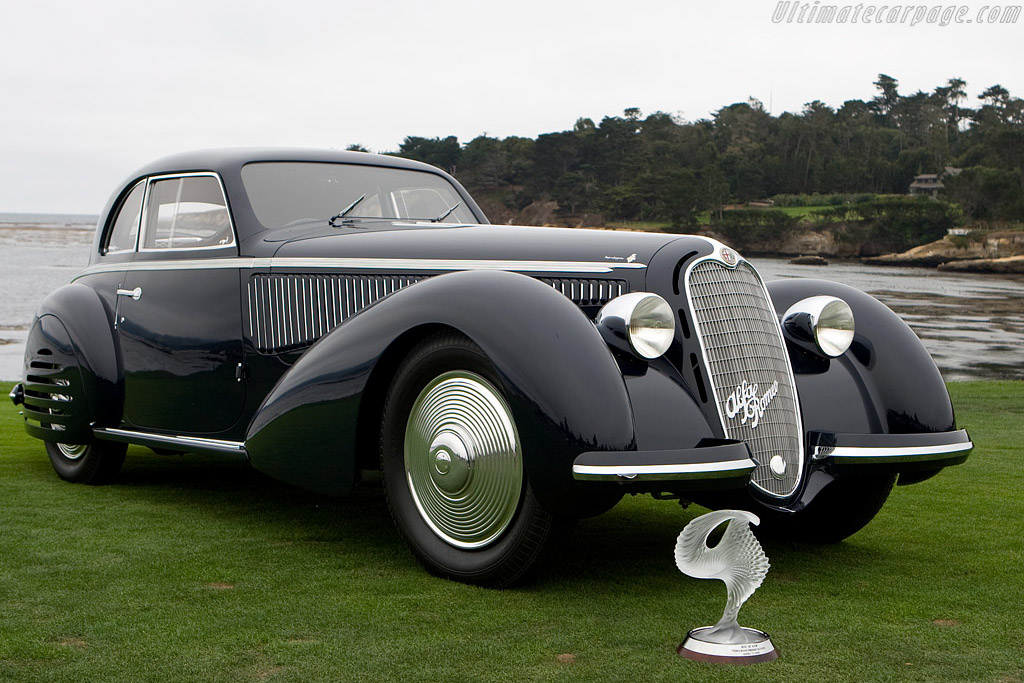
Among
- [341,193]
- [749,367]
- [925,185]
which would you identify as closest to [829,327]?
[749,367]

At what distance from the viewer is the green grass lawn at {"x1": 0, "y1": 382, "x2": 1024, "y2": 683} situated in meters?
3.03

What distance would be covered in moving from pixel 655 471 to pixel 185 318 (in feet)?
9.77

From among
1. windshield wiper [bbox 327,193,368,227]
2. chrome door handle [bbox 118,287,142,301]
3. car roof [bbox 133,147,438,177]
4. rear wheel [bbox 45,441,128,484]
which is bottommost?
rear wheel [bbox 45,441,128,484]

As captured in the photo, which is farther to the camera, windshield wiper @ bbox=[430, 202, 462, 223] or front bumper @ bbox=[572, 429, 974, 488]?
windshield wiper @ bbox=[430, 202, 462, 223]

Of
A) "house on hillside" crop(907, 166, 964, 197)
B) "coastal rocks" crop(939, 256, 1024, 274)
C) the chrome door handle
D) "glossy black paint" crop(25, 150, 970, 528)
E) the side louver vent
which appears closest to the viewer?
"glossy black paint" crop(25, 150, 970, 528)

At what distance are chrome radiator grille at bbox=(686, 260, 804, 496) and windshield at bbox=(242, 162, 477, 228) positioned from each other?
220 cm

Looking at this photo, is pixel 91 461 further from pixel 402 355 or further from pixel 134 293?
pixel 402 355

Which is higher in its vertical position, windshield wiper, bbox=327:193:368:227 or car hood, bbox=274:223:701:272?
windshield wiper, bbox=327:193:368:227

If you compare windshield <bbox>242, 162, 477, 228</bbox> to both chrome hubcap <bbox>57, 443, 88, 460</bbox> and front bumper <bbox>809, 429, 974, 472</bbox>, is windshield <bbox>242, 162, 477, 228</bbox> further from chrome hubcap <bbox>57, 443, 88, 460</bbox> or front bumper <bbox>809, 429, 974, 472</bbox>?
front bumper <bbox>809, 429, 974, 472</bbox>

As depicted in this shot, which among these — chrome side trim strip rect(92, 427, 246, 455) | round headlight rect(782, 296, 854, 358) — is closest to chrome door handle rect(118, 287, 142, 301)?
chrome side trim strip rect(92, 427, 246, 455)

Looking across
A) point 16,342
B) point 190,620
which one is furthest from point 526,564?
point 16,342

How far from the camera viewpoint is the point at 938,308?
35.1 metres

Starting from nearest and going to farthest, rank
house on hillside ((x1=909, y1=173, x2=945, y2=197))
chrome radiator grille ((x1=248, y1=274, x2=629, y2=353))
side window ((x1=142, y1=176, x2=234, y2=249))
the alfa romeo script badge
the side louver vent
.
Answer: the alfa romeo script badge, chrome radiator grille ((x1=248, y1=274, x2=629, y2=353)), side window ((x1=142, y1=176, x2=234, y2=249)), the side louver vent, house on hillside ((x1=909, y1=173, x2=945, y2=197))

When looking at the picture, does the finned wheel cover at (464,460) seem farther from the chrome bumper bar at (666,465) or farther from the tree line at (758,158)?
the tree line at (758,158)
